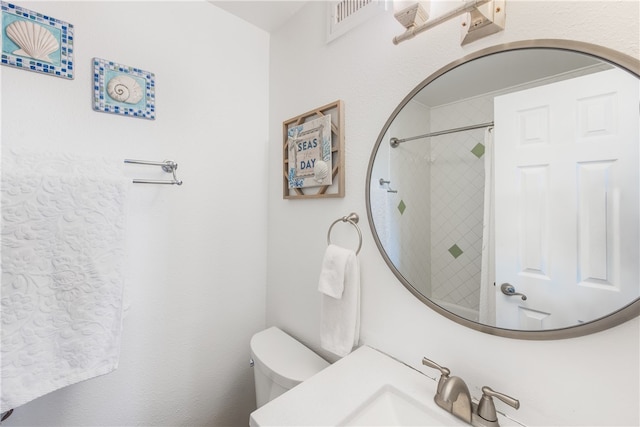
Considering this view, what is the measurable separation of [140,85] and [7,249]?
715mm

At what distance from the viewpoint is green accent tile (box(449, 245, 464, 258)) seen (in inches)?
29.3

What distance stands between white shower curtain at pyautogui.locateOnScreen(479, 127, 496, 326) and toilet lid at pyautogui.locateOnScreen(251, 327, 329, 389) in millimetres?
659

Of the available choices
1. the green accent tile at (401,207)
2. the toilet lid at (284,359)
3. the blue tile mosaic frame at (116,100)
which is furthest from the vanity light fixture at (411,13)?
the toilet lid at (284,359)

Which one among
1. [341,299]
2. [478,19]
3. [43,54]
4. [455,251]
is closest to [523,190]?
[455,251]

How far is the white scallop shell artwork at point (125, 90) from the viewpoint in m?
0.96

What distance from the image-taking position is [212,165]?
122cm

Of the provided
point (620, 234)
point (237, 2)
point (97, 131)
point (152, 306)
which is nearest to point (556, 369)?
point (620, 234)

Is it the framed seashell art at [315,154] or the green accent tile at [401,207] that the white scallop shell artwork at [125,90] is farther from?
the green accent tile at [401,207]

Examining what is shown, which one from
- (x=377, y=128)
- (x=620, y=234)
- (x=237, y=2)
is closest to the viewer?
(x=620, y=234)

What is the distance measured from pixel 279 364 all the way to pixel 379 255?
60cm

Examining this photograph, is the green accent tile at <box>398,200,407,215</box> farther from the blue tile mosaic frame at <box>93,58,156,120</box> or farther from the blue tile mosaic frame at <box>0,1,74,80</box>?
the blue tile mosaic frame at <box>0,1,74,80</box>

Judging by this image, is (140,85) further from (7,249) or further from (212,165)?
(7,249)

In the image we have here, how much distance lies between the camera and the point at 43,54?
0.84 m

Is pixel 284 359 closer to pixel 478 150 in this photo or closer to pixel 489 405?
pixel 489 405
